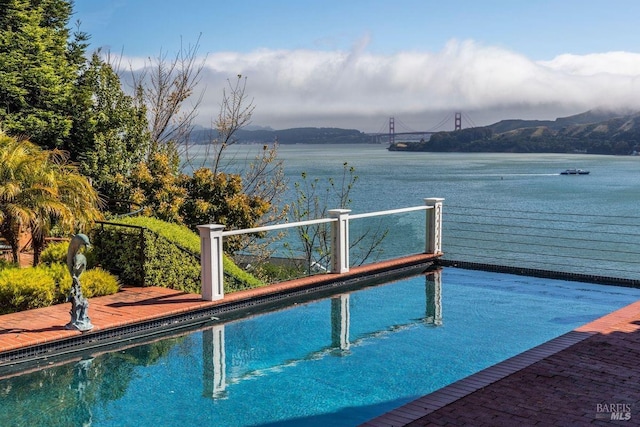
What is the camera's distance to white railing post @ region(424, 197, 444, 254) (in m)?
11.1

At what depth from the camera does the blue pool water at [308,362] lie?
5.22 metres

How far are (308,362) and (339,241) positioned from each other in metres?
3.51

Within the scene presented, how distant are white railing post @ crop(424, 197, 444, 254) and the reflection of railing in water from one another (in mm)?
1927

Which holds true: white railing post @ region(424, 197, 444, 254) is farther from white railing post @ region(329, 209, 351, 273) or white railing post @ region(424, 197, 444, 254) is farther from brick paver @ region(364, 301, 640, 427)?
brick paver @ region(364, 301, 640, 427)

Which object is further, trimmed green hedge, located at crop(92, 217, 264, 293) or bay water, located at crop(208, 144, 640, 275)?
bay water, located at crop(208, 144, 640, 275)

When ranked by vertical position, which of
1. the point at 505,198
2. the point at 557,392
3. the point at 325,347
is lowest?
the point at 505,198

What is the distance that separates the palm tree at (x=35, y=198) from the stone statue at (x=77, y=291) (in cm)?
172

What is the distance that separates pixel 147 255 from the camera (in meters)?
8.48

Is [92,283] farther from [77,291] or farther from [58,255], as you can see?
[77,291]

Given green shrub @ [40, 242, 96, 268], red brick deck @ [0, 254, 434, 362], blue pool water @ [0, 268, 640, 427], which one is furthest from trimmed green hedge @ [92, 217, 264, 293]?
blue pool water @ [0, 268, 640, 427]

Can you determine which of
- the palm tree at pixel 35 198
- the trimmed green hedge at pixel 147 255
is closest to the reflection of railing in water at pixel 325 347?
the trimmed green hedge at pixel 147 255

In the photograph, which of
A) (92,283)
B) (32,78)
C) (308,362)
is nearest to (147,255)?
(92,283)

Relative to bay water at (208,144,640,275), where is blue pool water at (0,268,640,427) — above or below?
above

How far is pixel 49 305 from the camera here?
25.1 ft
